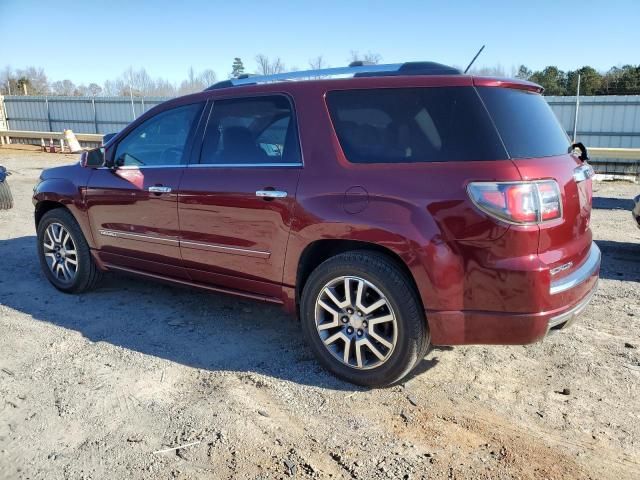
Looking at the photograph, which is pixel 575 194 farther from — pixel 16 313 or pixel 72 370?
pixel 16 313

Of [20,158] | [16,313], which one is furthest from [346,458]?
[20,158]

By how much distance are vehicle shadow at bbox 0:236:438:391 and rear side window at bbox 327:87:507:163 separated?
1.50m

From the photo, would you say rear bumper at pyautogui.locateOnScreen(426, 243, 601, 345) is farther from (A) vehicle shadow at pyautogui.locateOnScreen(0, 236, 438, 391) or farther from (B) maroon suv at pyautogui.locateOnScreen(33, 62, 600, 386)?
(A) vehicle shadow at pyautogui.locateOnScreen(0, 236, 438, 391)

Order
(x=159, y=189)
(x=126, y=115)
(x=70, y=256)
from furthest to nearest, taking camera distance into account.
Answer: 1. (x=126, y=115)
2. (x=70, y=256)
3. (x=159, y=189)

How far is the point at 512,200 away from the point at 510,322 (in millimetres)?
679

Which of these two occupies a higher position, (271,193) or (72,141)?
(72,141)

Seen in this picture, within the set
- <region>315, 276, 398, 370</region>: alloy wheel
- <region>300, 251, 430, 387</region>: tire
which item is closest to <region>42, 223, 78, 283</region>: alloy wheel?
<region>300, 251, 430, 387</region>: tire

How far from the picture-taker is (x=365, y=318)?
3309 mm

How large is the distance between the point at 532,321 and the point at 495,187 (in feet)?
2.52

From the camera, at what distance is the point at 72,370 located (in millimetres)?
3625

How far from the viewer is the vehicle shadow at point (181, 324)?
3725 millimetres

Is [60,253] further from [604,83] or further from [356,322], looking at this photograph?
[604,83]

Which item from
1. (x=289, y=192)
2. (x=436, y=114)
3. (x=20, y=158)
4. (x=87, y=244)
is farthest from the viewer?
(x=20, y=158)

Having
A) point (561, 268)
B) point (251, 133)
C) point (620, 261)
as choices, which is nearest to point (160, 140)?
point (251, 133)
